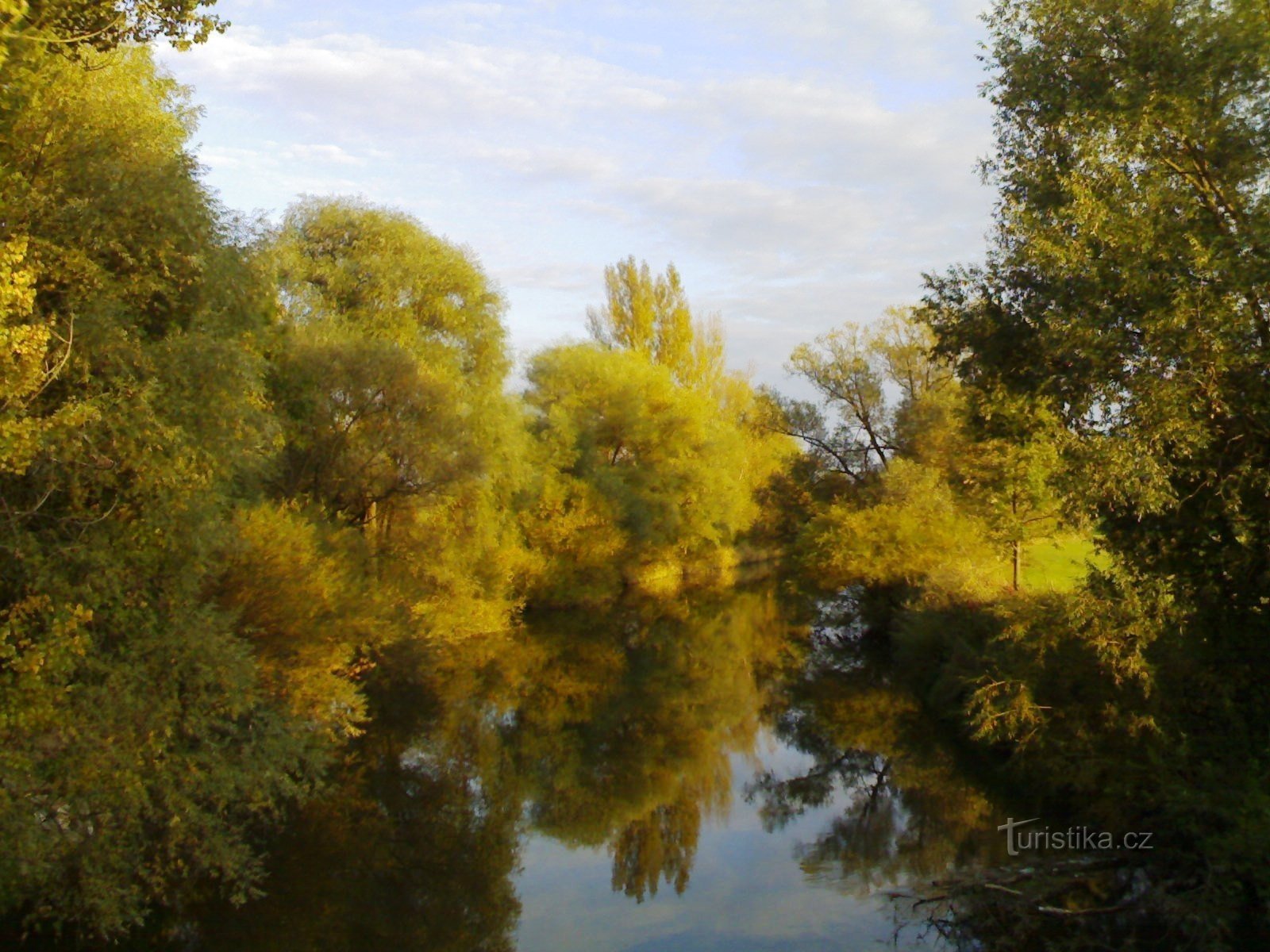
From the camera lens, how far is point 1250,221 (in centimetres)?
1023

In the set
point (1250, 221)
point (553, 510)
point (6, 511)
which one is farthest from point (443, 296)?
point (1250, 221)

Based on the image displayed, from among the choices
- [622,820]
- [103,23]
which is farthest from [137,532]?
[622,820]

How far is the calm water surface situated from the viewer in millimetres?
11977

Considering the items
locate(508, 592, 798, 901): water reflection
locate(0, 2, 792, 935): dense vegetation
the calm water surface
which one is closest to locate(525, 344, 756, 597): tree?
locate(508, 592, 798, 901): water reflection

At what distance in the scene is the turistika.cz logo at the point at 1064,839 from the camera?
11.7 metres

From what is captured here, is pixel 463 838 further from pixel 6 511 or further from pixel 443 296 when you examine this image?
pixel 443 296

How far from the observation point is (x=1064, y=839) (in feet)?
43.0

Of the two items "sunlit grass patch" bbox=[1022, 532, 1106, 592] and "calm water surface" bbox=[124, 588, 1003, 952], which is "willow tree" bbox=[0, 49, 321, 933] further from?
"sunlit grass patch" bbox=[1022, 532, 1106, 592]

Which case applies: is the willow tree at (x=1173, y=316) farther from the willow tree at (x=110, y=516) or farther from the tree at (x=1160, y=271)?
the willow tree at (x=110, y=516)

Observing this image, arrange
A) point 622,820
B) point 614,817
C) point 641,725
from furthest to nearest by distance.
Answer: point 641,725
point 614,817
point 622,820

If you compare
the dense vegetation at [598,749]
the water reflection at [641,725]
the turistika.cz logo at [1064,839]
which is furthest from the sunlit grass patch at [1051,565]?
the turistika.cz logo at [1064,839]

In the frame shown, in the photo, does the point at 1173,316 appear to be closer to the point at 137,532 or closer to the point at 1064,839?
the point at 1064,839

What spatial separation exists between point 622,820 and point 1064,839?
636cm

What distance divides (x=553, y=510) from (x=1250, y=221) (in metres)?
27.1
